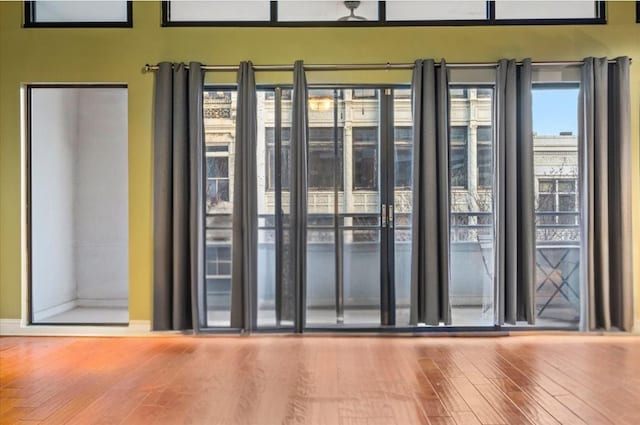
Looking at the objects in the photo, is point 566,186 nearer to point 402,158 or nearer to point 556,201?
Result: point 556,201

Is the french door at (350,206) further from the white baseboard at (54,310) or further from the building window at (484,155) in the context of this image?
the white baseboard at (54,310)

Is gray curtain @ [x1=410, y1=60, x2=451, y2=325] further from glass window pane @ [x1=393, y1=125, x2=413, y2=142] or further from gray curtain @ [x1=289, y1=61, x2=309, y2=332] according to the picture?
gray curtain @ [x1=289, y1=61, x2=309, y2=332]

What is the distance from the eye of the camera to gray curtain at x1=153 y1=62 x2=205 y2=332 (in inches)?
157

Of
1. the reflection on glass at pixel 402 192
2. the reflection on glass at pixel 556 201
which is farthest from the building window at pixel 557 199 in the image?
the reflection on glass at pixel 402 192

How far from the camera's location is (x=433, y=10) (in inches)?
164

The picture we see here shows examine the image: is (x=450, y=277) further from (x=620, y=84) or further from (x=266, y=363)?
(x=620, y=84)

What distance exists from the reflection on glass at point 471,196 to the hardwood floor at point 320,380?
35 cm

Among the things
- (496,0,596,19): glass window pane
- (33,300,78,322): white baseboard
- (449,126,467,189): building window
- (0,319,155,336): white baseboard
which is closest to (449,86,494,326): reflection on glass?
(449,126,467,189): building window

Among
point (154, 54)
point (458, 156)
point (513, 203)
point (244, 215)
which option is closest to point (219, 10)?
point (154, 54)

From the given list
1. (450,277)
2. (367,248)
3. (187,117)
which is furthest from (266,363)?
(187,117)

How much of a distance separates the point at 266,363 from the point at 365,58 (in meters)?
2.62

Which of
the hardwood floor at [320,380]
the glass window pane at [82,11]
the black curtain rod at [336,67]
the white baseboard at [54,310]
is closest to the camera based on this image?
the hardwood floor at [320,380]

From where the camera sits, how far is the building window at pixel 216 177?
4.16 m

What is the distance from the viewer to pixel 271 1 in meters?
4.17
